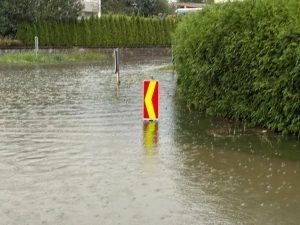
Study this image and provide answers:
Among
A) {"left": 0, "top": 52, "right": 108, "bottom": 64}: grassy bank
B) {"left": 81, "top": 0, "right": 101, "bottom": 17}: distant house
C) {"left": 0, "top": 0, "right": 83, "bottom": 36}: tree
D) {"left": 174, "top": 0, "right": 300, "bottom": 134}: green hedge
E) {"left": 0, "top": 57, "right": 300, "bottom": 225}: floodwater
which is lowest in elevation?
{"left": 0, "top": 57, "right": 300, "bottom": 225}: floodwater

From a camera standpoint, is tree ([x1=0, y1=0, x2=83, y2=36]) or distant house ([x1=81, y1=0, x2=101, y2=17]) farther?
distant house ([x1=81, y1=0, x2=101, y2=17])

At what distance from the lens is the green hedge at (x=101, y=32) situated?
45250mm

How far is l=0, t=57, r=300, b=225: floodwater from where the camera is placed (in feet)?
21.1

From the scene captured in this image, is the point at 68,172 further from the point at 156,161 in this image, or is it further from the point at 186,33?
the point at 186,33

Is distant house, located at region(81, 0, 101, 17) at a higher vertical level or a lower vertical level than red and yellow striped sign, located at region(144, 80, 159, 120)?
higher

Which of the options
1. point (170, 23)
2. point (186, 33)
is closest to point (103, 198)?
point (186, 33)

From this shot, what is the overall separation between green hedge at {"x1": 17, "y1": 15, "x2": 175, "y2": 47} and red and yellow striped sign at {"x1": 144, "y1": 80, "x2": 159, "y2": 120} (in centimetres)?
3401

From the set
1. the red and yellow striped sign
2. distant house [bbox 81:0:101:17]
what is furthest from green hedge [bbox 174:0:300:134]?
distant house [bbox 81:0:101:17]

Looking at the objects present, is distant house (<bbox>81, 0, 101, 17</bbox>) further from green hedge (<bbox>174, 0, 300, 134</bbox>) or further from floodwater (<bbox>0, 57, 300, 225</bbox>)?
green hedge (<bbox>174, 0, 300, 134</bbox>)

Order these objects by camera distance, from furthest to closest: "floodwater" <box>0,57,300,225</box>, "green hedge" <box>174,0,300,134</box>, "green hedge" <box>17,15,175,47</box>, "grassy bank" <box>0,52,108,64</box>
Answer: "green hedge" <box>17,15,175,47</box>, "grassy bank" <box>0,52,108,64</box>, "green hedge" <box>174,0,300,134</box>, "floodwater" <box>0,57,300,225</box>

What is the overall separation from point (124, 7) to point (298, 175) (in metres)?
67.1

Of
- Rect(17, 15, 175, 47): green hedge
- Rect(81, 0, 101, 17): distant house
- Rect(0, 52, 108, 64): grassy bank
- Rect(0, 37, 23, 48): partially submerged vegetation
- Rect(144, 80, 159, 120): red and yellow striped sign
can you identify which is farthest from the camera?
Rect(81, 0, 101, 17): distant house

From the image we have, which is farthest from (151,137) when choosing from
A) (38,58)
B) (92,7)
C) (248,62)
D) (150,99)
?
(92,7)

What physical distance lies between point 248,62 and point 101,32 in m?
38.2
